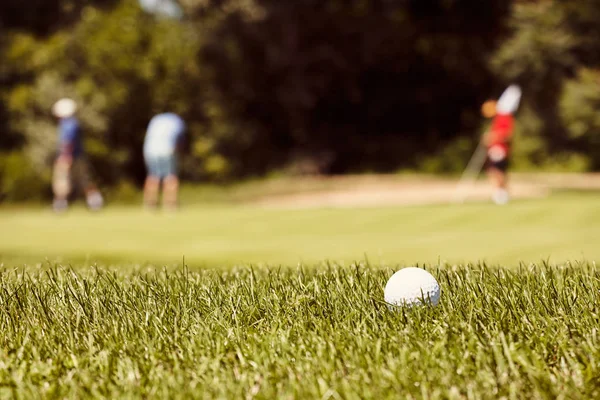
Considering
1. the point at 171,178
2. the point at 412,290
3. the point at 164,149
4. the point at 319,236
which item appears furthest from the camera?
the point at 164,149

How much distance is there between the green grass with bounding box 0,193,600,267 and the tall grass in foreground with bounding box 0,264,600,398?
6.96ft

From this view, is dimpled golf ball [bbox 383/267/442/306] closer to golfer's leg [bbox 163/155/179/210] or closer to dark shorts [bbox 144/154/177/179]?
golfer's leg [bbox 163/155/179/210]

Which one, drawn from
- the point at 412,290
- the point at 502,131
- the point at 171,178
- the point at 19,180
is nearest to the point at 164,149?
the point at 171,178

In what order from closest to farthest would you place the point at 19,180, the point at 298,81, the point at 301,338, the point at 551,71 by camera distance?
1. the point at 301,338
2. the point at 19,180
3. the point at 551,71
4. the point at 298,81

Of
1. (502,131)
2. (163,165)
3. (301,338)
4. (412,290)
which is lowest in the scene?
(301,338)

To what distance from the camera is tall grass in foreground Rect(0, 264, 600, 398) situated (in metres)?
2.86

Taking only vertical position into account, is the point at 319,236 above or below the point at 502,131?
below

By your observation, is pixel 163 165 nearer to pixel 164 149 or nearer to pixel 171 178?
pixel 164 149

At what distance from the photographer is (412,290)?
3.64 meters

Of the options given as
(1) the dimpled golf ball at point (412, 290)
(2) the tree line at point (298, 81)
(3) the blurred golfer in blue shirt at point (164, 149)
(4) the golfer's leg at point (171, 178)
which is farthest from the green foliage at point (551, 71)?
(1) the dimpled golf ball at point (412, 290)

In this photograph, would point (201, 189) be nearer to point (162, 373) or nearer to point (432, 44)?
point (432, 44)

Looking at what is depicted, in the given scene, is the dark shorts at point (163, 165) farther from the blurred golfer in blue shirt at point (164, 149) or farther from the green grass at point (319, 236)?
the green grass at point (319, 236)

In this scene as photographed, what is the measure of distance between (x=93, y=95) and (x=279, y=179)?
278 inches

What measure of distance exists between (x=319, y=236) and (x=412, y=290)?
537 centimetres
